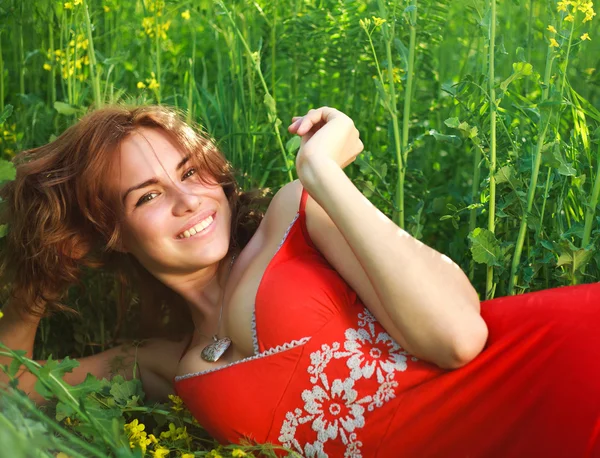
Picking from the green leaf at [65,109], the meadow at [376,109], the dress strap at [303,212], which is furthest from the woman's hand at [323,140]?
the green leaf at [65,109]

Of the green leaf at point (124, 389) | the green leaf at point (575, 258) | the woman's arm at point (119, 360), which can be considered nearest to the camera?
the green leaf at point (575, 258)

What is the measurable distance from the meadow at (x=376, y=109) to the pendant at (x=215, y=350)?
166 mm

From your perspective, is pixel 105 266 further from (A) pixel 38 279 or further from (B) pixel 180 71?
(B) pixel 180 71

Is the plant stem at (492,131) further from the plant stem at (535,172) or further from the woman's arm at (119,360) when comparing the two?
the woman's arm at (119,360)

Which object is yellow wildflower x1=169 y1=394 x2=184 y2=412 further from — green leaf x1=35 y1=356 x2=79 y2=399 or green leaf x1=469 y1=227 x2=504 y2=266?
green leaf x1=469 y1=227 x2=504 y2=266

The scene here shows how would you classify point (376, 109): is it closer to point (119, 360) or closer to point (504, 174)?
point (504, 174)

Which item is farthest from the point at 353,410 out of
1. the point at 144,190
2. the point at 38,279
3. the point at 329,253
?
the point at 38,279

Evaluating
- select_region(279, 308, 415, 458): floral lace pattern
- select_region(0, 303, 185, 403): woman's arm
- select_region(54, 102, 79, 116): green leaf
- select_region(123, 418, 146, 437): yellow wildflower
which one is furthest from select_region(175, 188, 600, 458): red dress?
select_region(54, 102, 79, 116): green leaf

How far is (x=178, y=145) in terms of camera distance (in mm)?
1941

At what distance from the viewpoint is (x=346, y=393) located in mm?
1703

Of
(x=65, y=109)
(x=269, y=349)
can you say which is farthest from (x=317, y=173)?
(x=65, y=109)

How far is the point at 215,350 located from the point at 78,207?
522mm

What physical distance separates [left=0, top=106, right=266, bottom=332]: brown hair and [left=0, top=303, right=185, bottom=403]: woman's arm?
55 millimetres

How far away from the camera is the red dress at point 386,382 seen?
5.17 ft
